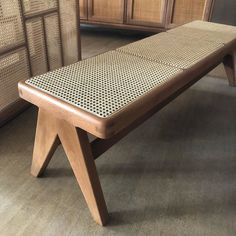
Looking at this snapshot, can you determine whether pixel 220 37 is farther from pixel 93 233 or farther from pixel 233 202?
pixel 93 233

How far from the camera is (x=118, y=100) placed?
774 mm

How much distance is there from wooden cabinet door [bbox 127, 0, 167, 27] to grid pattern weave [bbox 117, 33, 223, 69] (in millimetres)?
1272

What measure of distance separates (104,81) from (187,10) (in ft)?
6.45

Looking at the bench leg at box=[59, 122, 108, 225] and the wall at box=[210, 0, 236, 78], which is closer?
the bench leg at box=[59, 122, 108, 225]

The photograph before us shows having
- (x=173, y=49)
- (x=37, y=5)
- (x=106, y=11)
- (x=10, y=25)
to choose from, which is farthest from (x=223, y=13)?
(x=10, y=25)

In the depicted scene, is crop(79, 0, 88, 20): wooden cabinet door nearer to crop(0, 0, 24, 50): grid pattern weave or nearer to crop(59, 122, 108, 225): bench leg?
crop(0, 0, 24, 50): grid pattern weave

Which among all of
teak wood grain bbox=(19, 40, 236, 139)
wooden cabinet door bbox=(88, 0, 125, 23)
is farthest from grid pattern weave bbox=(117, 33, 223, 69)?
wooden cabinet door bbox=(88, 0, 125, 23)

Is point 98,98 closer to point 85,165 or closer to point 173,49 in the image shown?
point 85,165

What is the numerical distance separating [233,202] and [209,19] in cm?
188

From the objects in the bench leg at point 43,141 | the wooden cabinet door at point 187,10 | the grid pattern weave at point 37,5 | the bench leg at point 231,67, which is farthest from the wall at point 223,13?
the bench leg at point 43,141

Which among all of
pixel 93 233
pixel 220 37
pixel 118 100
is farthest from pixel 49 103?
pixel 220 37

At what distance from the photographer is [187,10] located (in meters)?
2.49

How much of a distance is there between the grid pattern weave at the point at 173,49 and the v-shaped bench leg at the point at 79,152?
49 centimetres

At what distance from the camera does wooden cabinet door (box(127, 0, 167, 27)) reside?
2.55 meters
